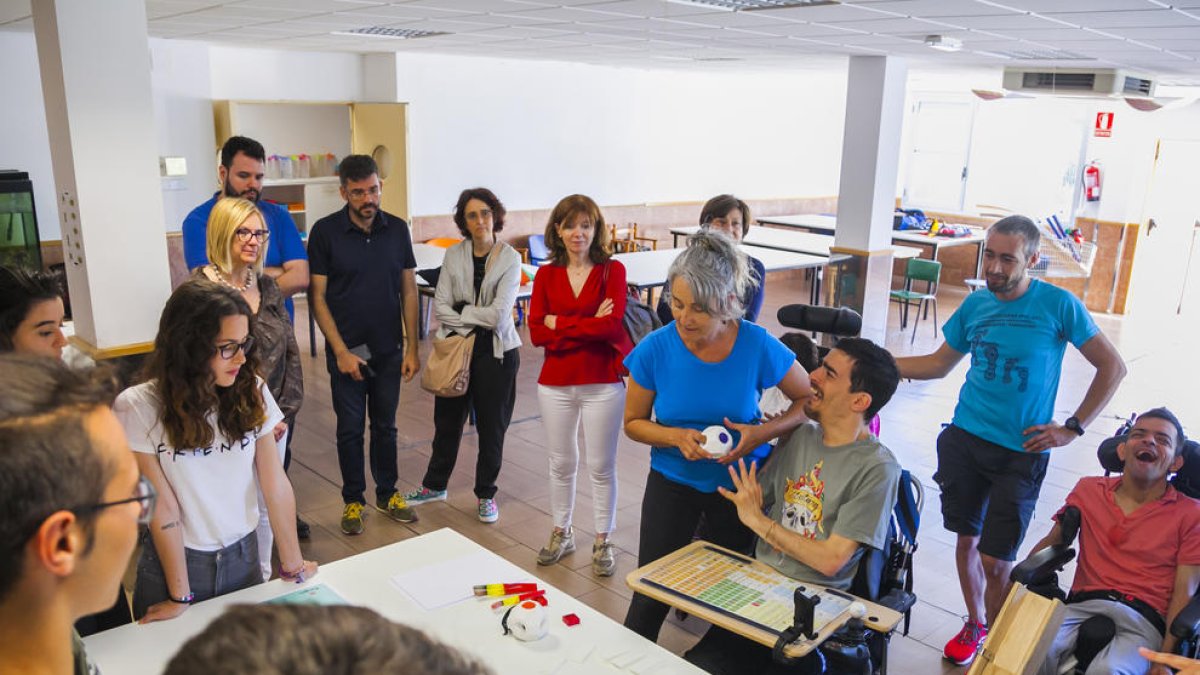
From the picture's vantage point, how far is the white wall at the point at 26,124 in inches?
293

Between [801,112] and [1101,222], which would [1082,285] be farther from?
[801,112]

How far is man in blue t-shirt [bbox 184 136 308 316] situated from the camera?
393cm

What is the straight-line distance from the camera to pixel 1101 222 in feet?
36.3

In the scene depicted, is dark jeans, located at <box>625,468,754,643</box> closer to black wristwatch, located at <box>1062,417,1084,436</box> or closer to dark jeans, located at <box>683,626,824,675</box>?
dark jeans, located at <box>683,626,824,675</box>

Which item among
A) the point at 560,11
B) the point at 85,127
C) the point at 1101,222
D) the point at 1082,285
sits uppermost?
the point at 560,11

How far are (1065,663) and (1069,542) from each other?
1.64ft

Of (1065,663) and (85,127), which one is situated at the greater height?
(85,127)

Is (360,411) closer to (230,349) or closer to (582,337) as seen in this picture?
(582,337)

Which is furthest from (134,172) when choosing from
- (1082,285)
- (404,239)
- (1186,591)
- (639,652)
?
(1082,285)

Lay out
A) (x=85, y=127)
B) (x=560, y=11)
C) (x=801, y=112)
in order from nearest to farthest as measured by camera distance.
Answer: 1. (x=85, y=127)
2. (x=560, y=11)
3. (x=801, y=112)

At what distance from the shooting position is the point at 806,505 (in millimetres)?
2621

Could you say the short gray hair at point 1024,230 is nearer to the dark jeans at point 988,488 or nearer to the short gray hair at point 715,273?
the dark jeans at point 988,488

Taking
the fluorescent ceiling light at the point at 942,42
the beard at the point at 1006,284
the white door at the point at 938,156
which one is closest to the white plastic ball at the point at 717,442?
the beard at the point at 1006,284

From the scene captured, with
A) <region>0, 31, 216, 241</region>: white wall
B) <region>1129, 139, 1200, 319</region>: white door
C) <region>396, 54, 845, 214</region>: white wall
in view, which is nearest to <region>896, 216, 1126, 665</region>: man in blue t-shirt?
<region>0, 31, 216, 241</region>: white wall
